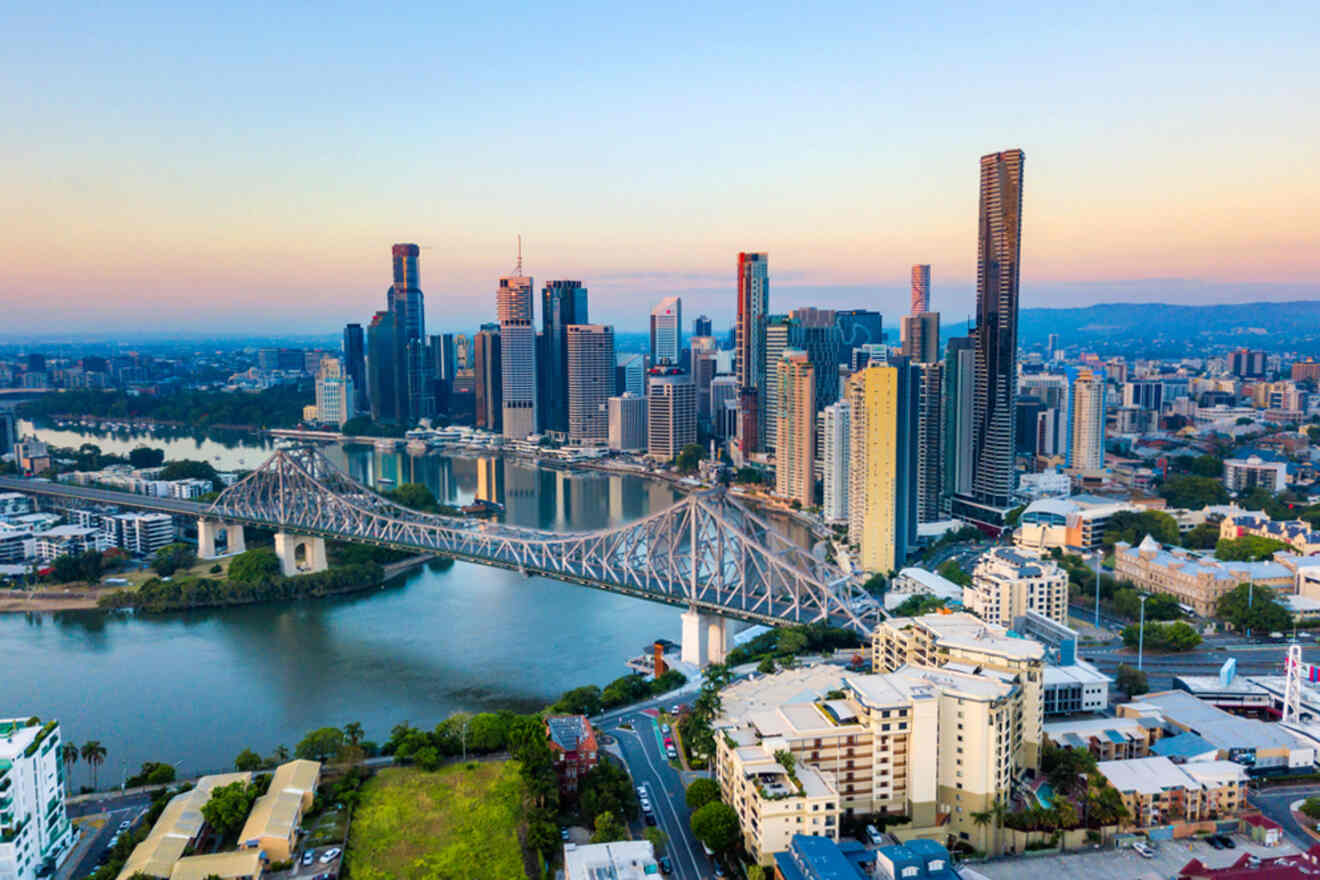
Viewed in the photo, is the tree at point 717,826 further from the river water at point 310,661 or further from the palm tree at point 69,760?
the palm tree at point 69,760

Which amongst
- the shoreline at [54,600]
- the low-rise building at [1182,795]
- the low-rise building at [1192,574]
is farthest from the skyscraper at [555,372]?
the low-rise building at [1182,795]

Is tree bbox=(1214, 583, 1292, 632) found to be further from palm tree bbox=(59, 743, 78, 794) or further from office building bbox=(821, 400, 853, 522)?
palm tree bbox=(59, 743, 78, 794)

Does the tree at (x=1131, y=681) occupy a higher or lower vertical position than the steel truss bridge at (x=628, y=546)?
lower

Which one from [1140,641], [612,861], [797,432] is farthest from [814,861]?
[797,432]

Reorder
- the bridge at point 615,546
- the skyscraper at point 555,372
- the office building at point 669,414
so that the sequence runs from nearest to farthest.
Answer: the bridge at point 615,546 → the office building at point 669,414 → the skyscraper at point 555,372

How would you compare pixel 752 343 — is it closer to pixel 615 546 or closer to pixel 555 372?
pixel 555 372

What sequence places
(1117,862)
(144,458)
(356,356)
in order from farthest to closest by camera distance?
(356,356) → (144,458) → (1117,862)
